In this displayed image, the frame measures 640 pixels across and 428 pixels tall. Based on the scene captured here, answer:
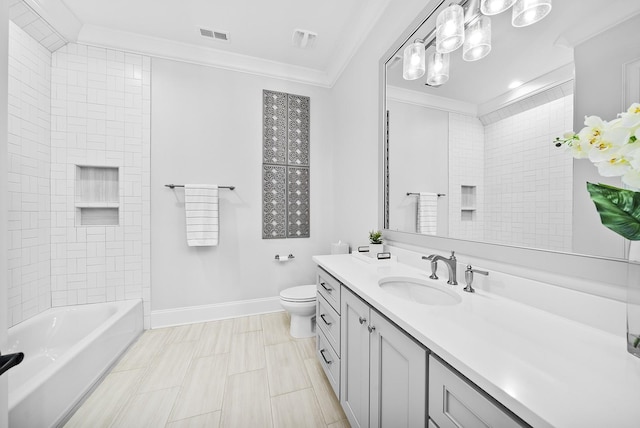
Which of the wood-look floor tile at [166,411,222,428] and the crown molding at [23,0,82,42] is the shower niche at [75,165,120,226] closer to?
the crown molding at [23,0,82,42]

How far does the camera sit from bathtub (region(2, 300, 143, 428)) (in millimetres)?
1139

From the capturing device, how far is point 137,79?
2209 mm

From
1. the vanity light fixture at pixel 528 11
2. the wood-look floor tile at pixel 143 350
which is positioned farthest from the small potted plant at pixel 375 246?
the wood-look floor tile at pixel 143 350

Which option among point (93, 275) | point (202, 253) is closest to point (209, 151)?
point (202, 253)

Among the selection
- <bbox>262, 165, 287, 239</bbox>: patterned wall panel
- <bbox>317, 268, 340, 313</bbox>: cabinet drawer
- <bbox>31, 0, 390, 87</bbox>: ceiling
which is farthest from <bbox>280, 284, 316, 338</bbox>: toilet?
<bbox>31, 0, 390, 87</bbox>: ceiling

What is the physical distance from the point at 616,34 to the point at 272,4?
6.57ft

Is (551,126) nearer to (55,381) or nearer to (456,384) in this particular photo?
(456,384)

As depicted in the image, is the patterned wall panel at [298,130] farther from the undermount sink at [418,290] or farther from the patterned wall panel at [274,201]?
the undermount sink at [418,290]

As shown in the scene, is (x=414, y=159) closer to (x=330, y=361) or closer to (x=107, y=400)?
(x=330, y=361)

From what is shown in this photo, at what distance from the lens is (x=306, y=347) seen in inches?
76.0

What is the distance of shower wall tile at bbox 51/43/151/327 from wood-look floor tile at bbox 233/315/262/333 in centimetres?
82

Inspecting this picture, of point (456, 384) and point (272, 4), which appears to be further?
point (272, 4)

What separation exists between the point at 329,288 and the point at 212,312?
1595 millimetres

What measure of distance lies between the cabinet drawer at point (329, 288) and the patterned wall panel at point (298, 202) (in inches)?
44.7
